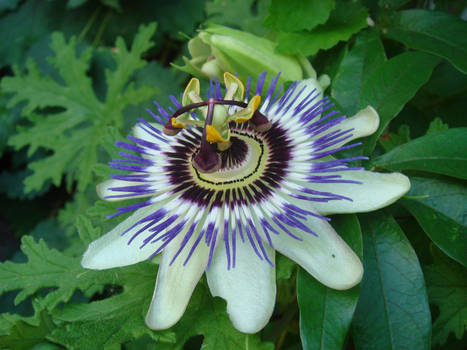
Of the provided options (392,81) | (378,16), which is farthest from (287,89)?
(378,16)

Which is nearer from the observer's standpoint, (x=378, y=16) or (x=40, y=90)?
(x=378, y=16)

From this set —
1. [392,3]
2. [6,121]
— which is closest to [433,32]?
[392,3]

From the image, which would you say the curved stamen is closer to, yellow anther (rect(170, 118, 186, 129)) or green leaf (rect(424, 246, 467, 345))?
yellow anther (rect(170, 118, 186, 129))

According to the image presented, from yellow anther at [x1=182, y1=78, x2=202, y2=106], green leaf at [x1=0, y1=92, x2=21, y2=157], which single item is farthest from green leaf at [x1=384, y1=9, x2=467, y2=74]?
green leaf at [x1=0, y1=92, x2=21, y2=157]

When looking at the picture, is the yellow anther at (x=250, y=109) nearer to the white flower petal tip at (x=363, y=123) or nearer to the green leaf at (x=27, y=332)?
the white flower petal tip at (x=363, y=123)

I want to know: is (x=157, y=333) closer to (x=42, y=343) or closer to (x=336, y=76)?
(x=42, y=343)
